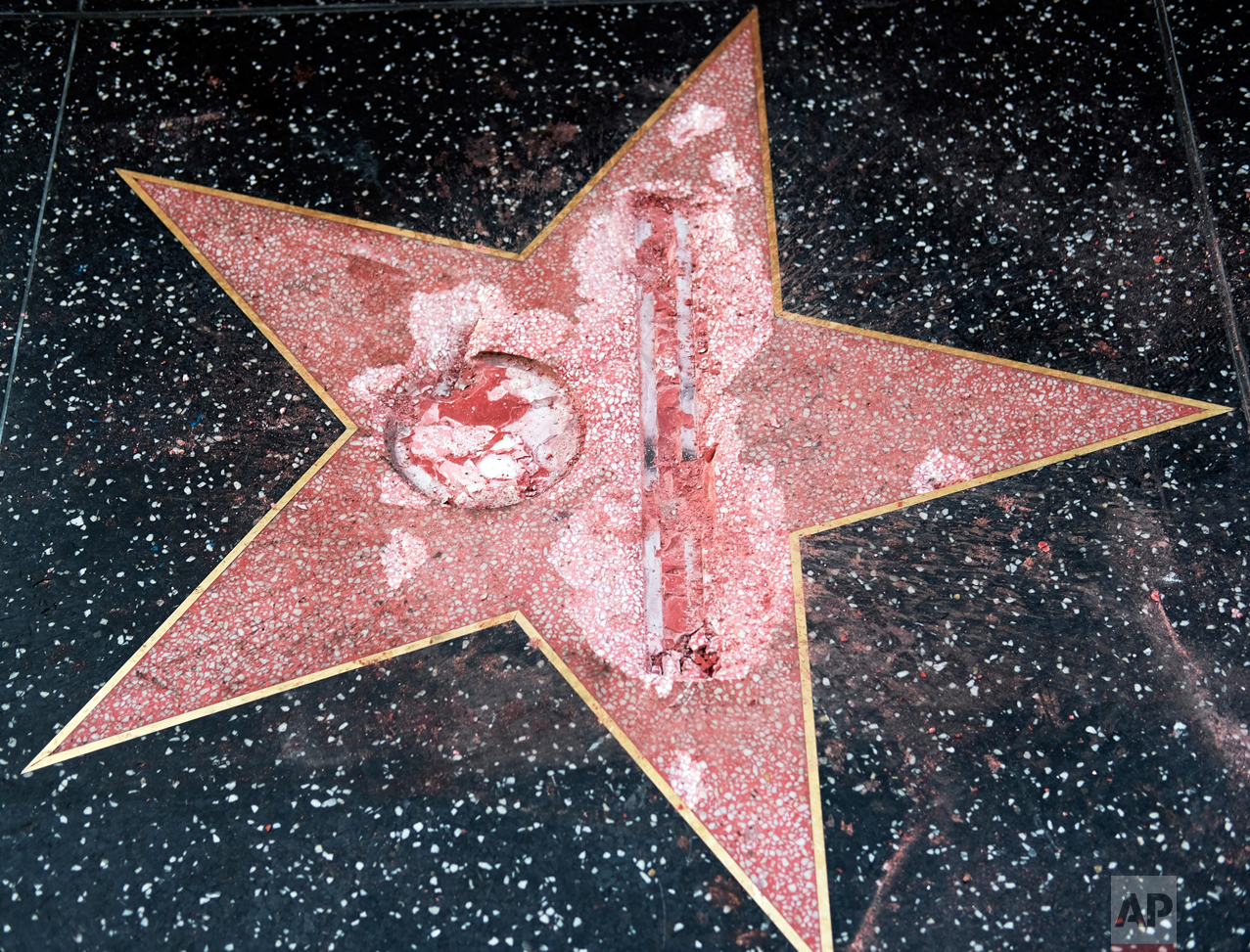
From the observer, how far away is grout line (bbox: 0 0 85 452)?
9.36ft

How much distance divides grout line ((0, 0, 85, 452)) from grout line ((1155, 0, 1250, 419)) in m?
4.76

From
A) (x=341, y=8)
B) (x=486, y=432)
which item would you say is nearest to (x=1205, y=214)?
(x=486, y=432)

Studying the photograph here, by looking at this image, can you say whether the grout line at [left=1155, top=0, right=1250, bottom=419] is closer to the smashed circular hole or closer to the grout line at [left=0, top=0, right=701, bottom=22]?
the grout line at [left=0, top=0, right=701, bottom=22]

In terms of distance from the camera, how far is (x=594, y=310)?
2.88 metres

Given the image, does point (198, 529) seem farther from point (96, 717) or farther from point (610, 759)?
point (610, 759)

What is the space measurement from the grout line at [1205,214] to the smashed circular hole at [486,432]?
2685 mm

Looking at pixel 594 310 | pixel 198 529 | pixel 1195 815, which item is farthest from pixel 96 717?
pixel 1195 815

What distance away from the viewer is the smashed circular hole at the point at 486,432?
2.82 metres

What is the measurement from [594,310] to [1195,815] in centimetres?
296

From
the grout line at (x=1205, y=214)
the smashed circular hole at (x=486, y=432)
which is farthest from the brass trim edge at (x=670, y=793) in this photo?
the grout line at (x=1205, y=214)

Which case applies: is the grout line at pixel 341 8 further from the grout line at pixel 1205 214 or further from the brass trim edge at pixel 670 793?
the brass trim edge at pixel 670 793

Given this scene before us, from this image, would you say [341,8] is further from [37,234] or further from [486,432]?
[486,432]

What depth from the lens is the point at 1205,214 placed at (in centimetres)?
295

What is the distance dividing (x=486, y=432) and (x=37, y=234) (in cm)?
208
